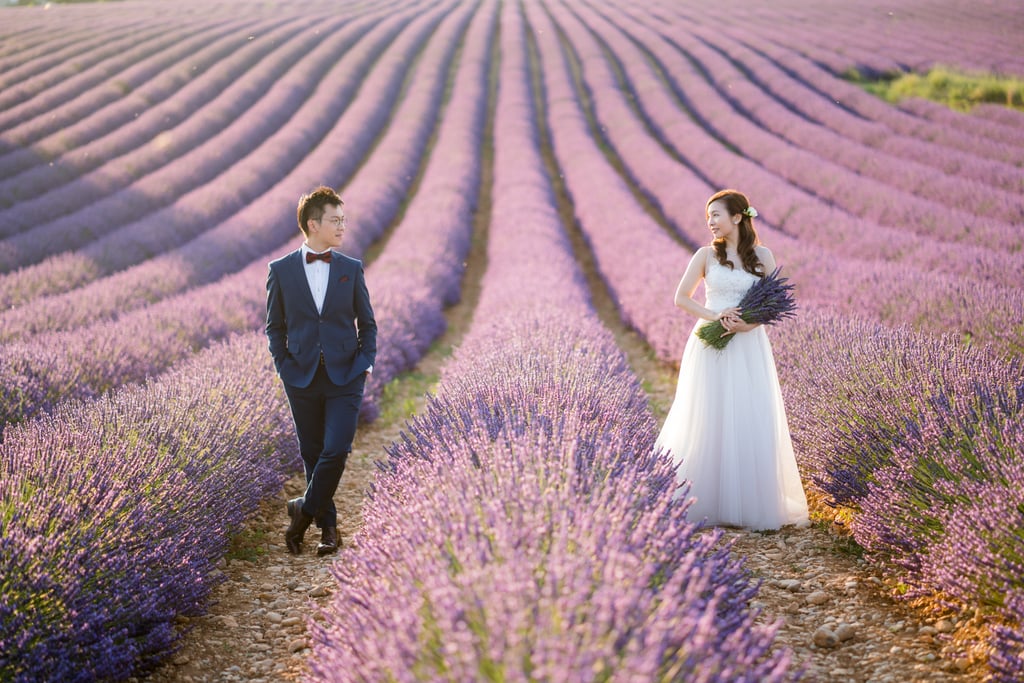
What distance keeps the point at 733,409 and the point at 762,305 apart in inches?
19.4

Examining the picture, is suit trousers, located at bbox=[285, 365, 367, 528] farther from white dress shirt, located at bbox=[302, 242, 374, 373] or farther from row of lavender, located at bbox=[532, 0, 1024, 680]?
row of lavender, located at bbox=[532, 0, 1024, 680]

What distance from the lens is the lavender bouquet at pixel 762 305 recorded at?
3.35m

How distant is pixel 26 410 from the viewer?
3.70m

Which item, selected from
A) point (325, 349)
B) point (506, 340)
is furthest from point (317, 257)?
point (506, 340)

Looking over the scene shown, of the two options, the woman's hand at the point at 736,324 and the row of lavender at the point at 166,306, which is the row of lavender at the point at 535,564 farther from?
the row of lavender at the point at 166,306

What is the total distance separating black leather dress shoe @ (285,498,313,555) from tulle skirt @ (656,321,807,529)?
1585 mm

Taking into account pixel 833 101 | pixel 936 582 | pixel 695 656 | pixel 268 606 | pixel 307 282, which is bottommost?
pixel 268 606

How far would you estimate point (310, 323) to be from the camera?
3006 millimetres

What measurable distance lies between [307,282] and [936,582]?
2.45 m

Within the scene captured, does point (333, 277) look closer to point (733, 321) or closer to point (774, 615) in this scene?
point (733, 321)

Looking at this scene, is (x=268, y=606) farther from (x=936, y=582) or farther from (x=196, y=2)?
(x=196, y=2)

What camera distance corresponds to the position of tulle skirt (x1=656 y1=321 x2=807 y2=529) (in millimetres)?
3289

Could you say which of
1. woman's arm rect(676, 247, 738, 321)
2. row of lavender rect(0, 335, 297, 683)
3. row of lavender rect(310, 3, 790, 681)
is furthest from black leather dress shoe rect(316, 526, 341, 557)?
woman's arm rect(676, 247, 738, 321)

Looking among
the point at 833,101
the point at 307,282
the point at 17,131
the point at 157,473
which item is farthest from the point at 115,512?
the point at 833,101
